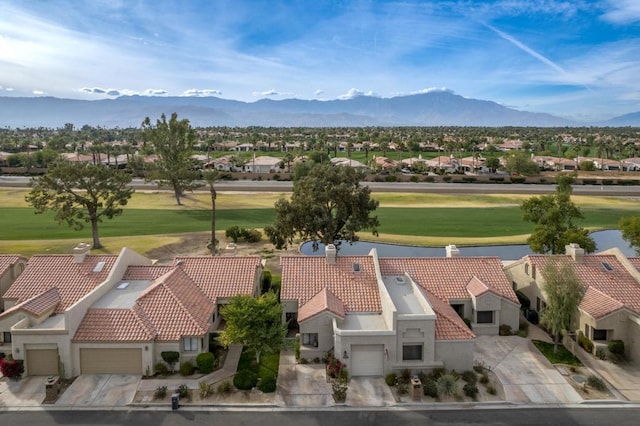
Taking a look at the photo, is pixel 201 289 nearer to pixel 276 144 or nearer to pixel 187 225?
pixel 187 225

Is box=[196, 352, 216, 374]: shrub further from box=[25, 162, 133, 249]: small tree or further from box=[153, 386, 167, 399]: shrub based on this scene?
box=[25, 162, 133, 249]: small tree

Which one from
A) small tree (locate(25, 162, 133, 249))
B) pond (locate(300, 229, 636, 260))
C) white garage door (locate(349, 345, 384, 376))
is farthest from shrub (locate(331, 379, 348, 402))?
small tree (locate(25, 162, 133, 249))

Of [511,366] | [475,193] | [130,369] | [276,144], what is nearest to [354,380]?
[511,366]

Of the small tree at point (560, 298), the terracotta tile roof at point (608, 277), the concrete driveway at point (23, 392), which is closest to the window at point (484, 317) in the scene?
the small tree at point (560, 298)

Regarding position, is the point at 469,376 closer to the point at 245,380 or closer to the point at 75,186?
the point at 245,380

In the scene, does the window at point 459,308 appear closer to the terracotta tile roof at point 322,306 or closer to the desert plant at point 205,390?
the terracotta tile roof at point 322,306

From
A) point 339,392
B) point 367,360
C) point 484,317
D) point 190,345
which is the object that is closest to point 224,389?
point 190,345
